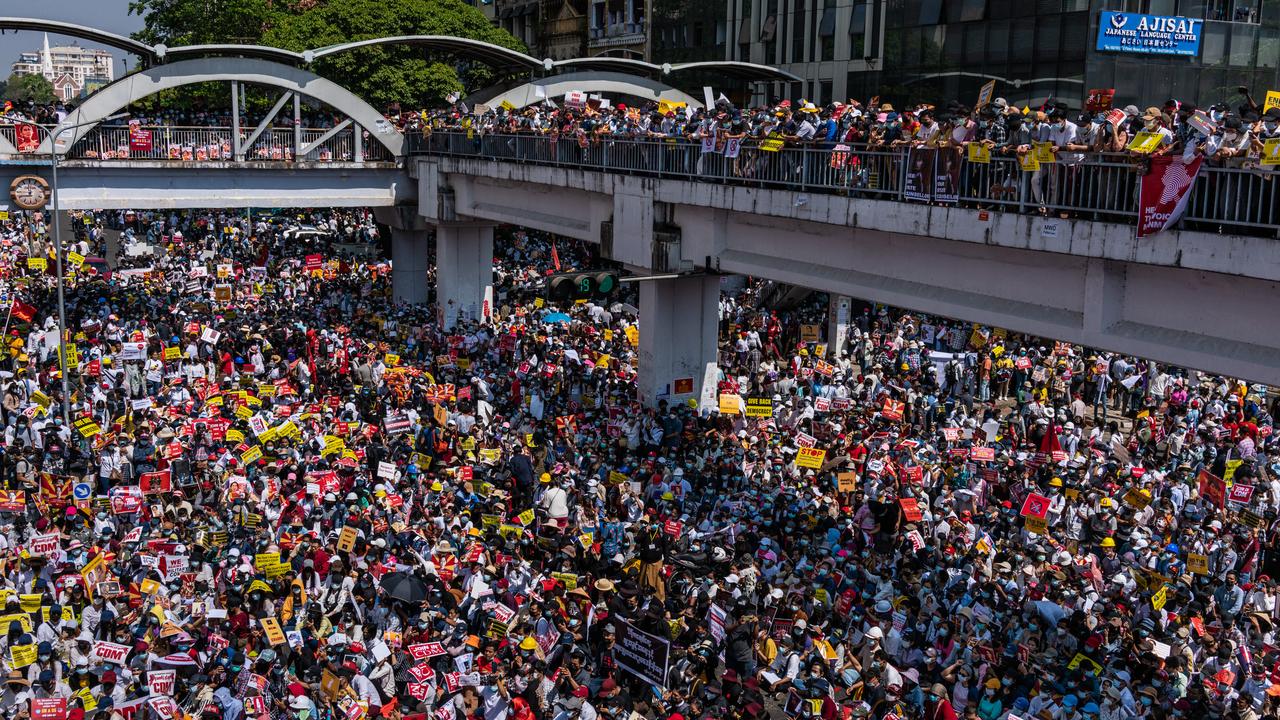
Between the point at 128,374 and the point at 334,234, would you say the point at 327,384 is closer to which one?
the point at 128,374

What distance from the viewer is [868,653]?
15289mm

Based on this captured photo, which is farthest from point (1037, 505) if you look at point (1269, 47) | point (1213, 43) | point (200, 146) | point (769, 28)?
point (769, 28)

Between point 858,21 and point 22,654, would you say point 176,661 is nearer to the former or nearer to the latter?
point 22,654

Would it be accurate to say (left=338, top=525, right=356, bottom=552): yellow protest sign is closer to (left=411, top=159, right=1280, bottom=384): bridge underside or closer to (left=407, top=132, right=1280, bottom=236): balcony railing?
(left=411, top=159, right=1280, bottom=384): bridge underside

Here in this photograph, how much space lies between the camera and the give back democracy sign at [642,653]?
14445 mm

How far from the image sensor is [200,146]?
3256 centimetres

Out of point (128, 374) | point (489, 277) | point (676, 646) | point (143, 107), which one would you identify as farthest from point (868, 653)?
point (143, 107)

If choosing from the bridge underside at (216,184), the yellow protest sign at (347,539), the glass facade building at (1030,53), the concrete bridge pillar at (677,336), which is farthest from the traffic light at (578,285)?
the glass facade building at (1030,53)

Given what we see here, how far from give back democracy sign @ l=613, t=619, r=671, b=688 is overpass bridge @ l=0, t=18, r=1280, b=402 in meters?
6.76

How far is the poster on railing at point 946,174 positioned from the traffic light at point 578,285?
217 inches

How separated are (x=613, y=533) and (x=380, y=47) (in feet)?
111

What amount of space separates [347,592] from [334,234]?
40835 mm

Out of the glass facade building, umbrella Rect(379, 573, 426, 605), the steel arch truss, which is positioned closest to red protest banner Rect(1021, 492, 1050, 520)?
umbrella Rect(379, 573, 426, 605)

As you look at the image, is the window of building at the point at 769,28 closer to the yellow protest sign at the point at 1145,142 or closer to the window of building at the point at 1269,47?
the window of building at the point at 1269,47
